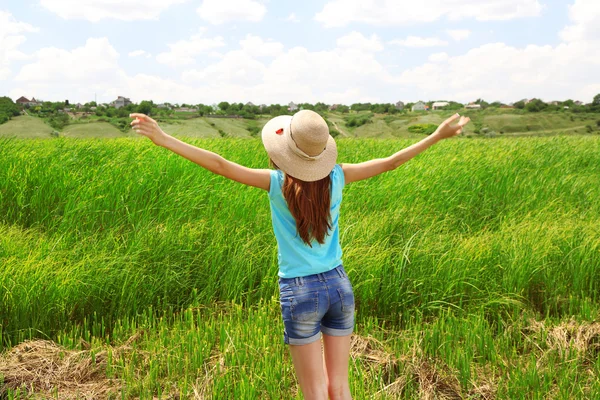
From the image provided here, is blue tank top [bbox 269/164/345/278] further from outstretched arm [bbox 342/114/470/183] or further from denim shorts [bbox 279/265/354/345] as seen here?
outstretched arm [bbox 342/114/470/183]

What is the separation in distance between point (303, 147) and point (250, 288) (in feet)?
8.22

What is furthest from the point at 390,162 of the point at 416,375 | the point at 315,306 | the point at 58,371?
the point at 58,371

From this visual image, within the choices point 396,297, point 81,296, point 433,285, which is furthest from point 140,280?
point 433,285

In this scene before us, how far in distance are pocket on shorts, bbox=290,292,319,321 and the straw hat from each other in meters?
0.44

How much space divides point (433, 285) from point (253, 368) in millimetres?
1811

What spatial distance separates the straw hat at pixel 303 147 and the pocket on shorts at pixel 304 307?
0.44 meters

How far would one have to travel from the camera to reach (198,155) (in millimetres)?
2043

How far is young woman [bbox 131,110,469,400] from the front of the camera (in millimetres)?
2002

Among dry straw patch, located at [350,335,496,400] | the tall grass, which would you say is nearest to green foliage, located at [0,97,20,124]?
the tall grass

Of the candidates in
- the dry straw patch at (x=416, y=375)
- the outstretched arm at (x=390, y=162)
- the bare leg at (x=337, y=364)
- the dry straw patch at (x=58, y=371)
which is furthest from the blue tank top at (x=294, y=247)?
the dry straw patch at (x=58, y=371)

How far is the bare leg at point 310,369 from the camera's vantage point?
2.01 m

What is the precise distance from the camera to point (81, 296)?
4.18 m

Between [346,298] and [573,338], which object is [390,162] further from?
[573,338]

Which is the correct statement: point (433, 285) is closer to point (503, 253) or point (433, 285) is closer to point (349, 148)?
point (503, 253)
